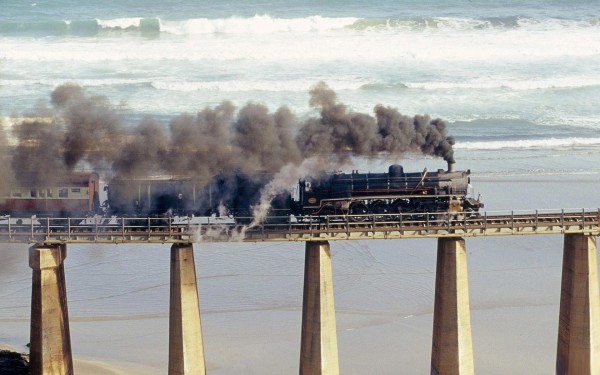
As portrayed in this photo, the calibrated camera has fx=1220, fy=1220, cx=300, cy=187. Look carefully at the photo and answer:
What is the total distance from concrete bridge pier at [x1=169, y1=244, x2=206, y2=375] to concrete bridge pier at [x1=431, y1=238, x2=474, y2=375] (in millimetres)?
7338

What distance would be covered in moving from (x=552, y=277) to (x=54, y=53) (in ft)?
191

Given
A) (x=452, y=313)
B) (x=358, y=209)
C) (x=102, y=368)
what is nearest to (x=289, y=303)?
(x=358, y=209)

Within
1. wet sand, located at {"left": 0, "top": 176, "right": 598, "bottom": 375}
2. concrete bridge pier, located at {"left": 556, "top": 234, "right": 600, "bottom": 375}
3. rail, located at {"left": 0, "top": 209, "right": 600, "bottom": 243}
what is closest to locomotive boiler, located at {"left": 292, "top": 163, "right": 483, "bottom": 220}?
rail, located at {"left": 0, "top": 209, "right": 600, "bottom": 243}

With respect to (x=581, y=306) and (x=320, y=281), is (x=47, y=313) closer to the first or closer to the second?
(x=320, y=281)

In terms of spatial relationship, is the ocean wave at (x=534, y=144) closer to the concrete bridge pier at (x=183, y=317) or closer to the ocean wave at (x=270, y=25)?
the concrete bridge pier at (x=183, y=317)

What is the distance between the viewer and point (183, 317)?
3628cm

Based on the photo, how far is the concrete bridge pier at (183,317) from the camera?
36312 millimetres

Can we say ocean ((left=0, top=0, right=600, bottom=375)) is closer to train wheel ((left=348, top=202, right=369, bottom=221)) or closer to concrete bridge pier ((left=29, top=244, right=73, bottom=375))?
train wheel ((left=348, top=202, right=369, bottom=221))

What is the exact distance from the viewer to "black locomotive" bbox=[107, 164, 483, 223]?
39312mm

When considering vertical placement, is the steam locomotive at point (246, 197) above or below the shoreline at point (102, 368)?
above

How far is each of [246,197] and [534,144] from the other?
1338 inches

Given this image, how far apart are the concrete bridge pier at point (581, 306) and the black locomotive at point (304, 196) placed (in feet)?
13.4

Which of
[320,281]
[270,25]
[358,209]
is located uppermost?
[270,25]

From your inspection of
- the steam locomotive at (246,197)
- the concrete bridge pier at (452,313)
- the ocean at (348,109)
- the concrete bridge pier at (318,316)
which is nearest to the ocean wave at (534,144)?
the ocean at (348,109)
